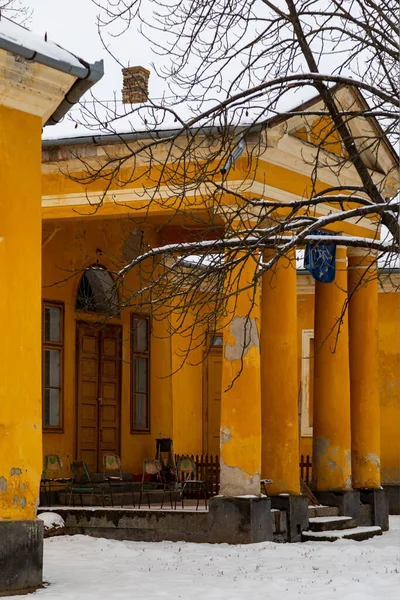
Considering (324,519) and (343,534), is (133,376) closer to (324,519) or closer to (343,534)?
(324,519)

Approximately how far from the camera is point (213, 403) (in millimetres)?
24172

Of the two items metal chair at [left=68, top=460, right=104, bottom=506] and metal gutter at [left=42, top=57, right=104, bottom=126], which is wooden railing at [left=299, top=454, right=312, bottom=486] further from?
metal gutter at [left=42, top=57, right=104, bottom=126]

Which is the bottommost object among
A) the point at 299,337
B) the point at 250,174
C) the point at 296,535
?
the point at 296,535

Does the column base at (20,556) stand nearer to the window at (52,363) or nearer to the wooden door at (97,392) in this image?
the window at (52,363)

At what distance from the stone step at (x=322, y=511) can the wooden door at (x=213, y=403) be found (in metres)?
7.22

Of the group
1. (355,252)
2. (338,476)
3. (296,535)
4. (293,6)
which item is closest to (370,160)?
(355,252)

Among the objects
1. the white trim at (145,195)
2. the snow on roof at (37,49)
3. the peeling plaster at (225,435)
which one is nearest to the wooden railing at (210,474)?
the peeling plaster at (225,435)

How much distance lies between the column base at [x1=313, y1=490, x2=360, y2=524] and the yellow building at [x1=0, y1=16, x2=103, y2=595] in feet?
26.4

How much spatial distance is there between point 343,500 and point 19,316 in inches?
337

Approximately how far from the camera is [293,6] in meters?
10.8

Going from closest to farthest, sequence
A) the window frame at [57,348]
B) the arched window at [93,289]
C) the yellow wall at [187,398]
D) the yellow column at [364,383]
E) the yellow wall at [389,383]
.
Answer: the window frame at [57,348] → the yellow column at [364,383] → the arched window at [93,289] → the yellow wall at [187,398] → the yellow wall at [389,383]

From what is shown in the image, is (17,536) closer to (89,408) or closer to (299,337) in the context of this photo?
(89,408)

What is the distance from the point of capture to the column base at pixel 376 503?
17719mm

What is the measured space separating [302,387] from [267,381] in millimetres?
8845
